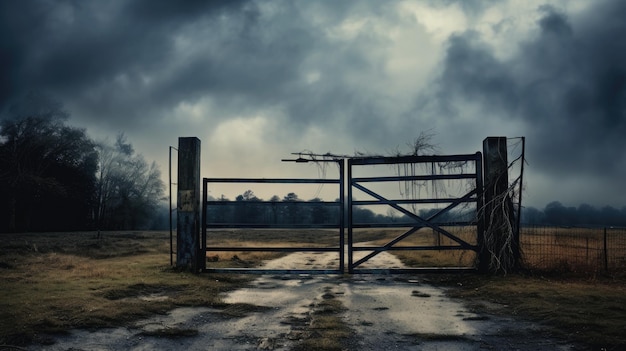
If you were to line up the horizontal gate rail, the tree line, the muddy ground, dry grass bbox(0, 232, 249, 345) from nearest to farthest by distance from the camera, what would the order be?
the muddy ground
dry grass bbox(0, 232, 249, 345)
the horizontal gate rail
the tree line

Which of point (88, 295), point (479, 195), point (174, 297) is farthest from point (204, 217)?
point (479, 195)

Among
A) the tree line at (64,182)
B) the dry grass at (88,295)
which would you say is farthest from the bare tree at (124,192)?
the dry grass at (88,295)

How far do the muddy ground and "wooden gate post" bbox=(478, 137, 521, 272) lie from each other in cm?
Result: 264

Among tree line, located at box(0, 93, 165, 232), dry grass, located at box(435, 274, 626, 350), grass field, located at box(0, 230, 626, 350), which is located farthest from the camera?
tree line, located at box(0, 93, 165, 232)

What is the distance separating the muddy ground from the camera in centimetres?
394

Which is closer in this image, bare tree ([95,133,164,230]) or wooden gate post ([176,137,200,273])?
wooden gate post ([176,137,200,273])

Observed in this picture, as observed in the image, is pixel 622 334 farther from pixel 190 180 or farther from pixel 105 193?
pixel 105 193

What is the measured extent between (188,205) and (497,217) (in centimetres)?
651

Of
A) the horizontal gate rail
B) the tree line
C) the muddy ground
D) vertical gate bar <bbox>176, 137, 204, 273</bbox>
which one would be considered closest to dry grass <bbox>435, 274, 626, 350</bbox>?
the muddy ground

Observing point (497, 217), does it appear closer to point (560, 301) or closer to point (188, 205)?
point (560, 301)

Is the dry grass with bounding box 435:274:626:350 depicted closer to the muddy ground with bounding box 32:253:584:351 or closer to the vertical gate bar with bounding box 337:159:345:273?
the muddy ground with bounding box 32:253:584:351

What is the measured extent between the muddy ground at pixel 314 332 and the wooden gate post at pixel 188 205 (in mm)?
2805

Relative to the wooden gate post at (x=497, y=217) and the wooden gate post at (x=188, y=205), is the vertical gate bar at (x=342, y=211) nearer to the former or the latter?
the wooden gate post at (x=497, y=217)

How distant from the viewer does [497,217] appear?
862 cm
